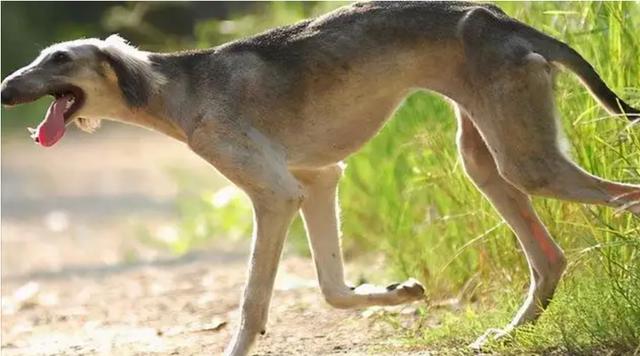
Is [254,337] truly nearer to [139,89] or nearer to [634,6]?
[139,89]

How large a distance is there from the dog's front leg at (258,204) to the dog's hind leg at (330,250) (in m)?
0.23

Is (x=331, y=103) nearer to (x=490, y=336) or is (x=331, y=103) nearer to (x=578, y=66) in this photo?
(x=578, y=66)

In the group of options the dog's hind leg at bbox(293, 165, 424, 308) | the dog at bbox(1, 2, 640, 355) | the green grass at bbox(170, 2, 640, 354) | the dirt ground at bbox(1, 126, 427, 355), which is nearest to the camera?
the green grass at bbox(170, 2, 640, 354)

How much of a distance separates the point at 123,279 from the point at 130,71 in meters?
5.07

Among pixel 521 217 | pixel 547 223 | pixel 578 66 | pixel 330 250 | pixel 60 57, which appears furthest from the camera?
pixel 547 223

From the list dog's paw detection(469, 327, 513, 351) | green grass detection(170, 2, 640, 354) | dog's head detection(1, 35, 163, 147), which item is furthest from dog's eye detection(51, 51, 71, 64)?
dog's paw detection(469, 327, 513, 351)

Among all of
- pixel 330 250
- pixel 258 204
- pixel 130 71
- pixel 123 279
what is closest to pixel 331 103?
pixel 258 204

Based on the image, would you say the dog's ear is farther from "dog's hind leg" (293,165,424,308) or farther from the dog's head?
"dog's hind leg" (293,165,424,308)

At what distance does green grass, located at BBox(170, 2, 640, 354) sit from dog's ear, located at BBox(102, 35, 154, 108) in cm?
176

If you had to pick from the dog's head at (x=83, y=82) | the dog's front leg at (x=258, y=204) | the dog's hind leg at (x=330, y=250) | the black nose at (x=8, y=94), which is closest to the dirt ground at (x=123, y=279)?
the dog's hind leg at (x=330, y=250)

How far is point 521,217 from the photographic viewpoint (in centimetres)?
776

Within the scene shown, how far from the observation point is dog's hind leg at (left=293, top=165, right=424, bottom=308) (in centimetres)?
775

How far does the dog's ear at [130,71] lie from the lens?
7.65 meters

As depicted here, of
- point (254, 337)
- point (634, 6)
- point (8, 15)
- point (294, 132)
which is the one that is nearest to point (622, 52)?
point (634, 6)
